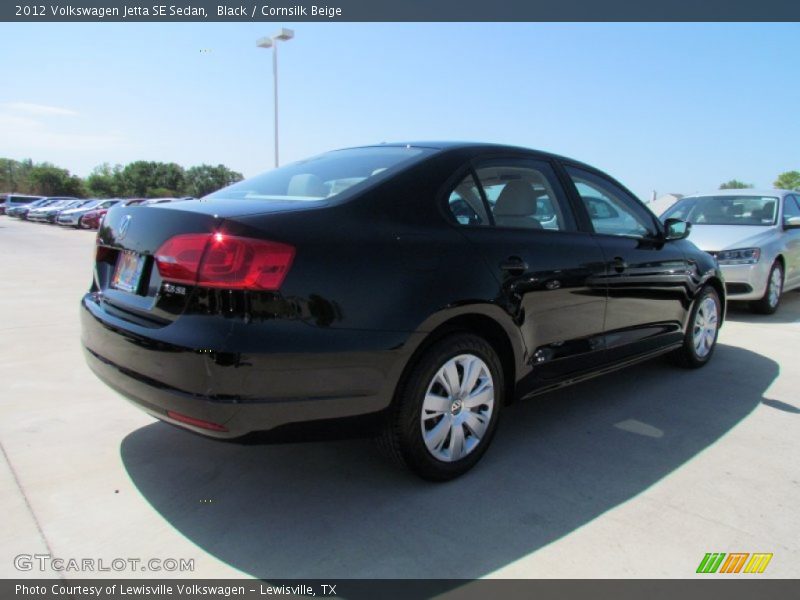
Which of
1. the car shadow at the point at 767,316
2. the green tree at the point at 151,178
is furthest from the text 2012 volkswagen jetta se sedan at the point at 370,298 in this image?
the green tree at the point at 151,178

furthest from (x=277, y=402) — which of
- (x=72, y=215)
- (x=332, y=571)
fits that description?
(x=72, y=215)

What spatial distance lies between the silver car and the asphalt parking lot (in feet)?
11.4

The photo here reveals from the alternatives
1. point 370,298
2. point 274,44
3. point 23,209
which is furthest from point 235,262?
point 23,209

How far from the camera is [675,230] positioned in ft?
14.6

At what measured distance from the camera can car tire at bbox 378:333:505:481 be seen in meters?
2.63

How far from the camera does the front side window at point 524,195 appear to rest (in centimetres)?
321

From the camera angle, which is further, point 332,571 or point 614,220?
point 614,220

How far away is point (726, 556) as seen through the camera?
2.38m

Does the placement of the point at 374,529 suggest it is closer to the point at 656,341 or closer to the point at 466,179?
the point at 466,179

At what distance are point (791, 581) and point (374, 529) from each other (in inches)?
63.0

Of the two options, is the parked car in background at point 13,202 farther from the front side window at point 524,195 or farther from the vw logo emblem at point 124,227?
the front side window at point 524,195

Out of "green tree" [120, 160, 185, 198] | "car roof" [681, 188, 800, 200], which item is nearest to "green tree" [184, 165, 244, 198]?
"green tree" [120, 160, 185, 198]

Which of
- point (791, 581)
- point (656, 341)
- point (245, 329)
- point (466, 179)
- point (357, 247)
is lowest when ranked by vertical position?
point (791, 581)

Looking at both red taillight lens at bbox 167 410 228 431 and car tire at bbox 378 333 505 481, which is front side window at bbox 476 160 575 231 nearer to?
car tire at bbox 378 333 505 481
